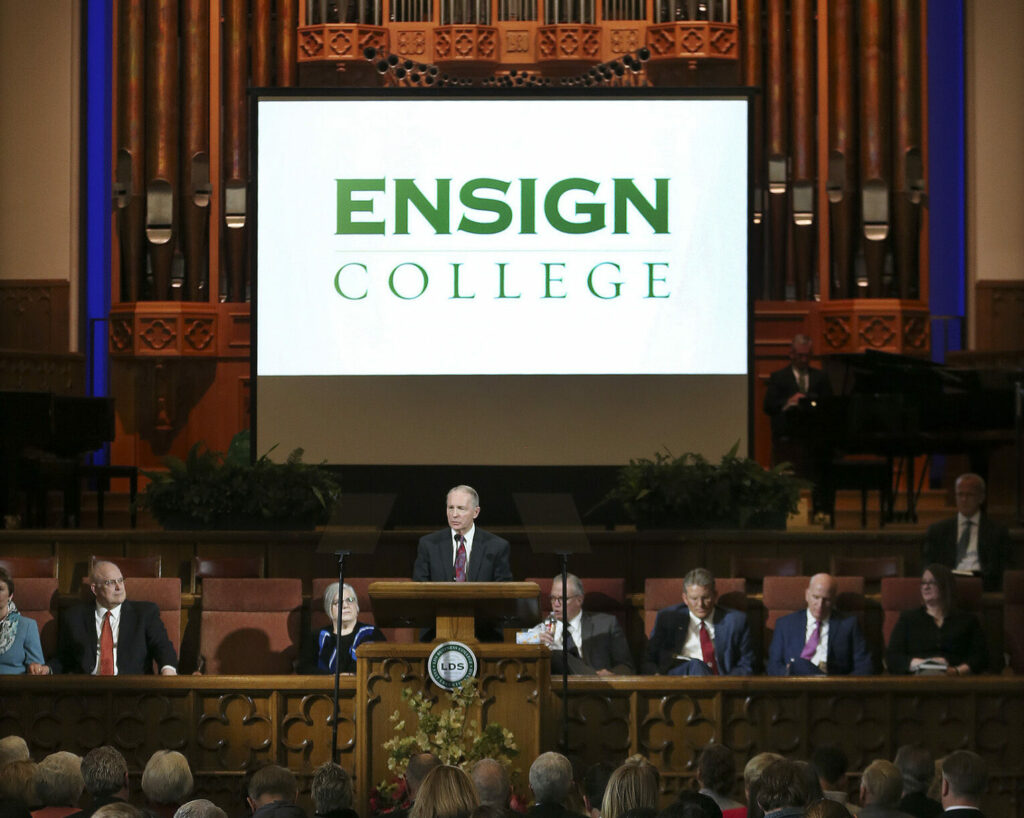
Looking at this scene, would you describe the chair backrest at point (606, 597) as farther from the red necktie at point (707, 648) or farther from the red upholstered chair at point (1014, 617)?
the red upholstered chair at point (1014, 617)

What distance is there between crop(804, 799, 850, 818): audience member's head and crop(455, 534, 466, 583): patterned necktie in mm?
3032

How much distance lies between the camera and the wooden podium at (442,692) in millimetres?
5641

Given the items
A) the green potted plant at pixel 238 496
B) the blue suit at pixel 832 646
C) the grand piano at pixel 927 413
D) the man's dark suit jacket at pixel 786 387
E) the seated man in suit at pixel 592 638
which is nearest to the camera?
the seated man in suit at pixel 592 638

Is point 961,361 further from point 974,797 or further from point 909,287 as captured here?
point 974,797

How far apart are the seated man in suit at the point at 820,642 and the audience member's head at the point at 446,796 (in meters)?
2.95

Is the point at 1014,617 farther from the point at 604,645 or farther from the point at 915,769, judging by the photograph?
the point at 915,769

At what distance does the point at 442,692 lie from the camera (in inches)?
223

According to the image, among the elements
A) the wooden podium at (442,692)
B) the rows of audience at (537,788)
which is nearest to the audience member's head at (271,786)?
the rows of audience at (537,788)

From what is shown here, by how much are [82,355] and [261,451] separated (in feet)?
7.74

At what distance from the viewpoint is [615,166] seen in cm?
1003

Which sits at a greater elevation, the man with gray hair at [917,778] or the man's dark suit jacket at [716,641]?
the man's dark suit jacket at [716,641]

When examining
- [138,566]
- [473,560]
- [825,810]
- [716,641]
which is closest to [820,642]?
[716,641]

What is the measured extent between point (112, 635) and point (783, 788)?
138 inches

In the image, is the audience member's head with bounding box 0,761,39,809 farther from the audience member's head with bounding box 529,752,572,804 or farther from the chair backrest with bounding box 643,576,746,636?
the chair backrest with bounding box 643,576,746,636
